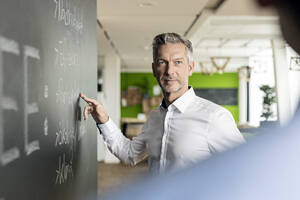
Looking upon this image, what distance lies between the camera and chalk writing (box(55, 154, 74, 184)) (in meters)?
1.22

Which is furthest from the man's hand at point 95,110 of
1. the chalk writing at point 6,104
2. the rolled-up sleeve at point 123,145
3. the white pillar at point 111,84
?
the white pillar at point 111,84

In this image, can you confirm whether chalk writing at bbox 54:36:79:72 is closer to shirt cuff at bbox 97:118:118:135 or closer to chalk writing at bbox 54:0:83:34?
chalk writing at bbox 54:0:83:34

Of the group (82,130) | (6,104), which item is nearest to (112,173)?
(82,130)

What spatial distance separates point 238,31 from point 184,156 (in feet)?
19.3

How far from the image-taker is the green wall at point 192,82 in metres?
15.1

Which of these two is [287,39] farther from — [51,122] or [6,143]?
[51,122]

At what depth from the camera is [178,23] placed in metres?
5.52

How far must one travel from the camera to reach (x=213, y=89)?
1525 centimetres

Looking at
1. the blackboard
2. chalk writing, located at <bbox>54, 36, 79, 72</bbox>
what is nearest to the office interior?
the blackboard

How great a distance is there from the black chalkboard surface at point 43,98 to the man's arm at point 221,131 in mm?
591

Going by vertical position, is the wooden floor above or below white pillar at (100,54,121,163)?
below

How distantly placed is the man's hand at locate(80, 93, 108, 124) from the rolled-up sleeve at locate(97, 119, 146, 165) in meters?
0.11

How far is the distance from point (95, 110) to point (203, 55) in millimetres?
8977

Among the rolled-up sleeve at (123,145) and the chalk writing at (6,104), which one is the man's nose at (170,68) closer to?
the rolled-up sleeve at (123,145)
